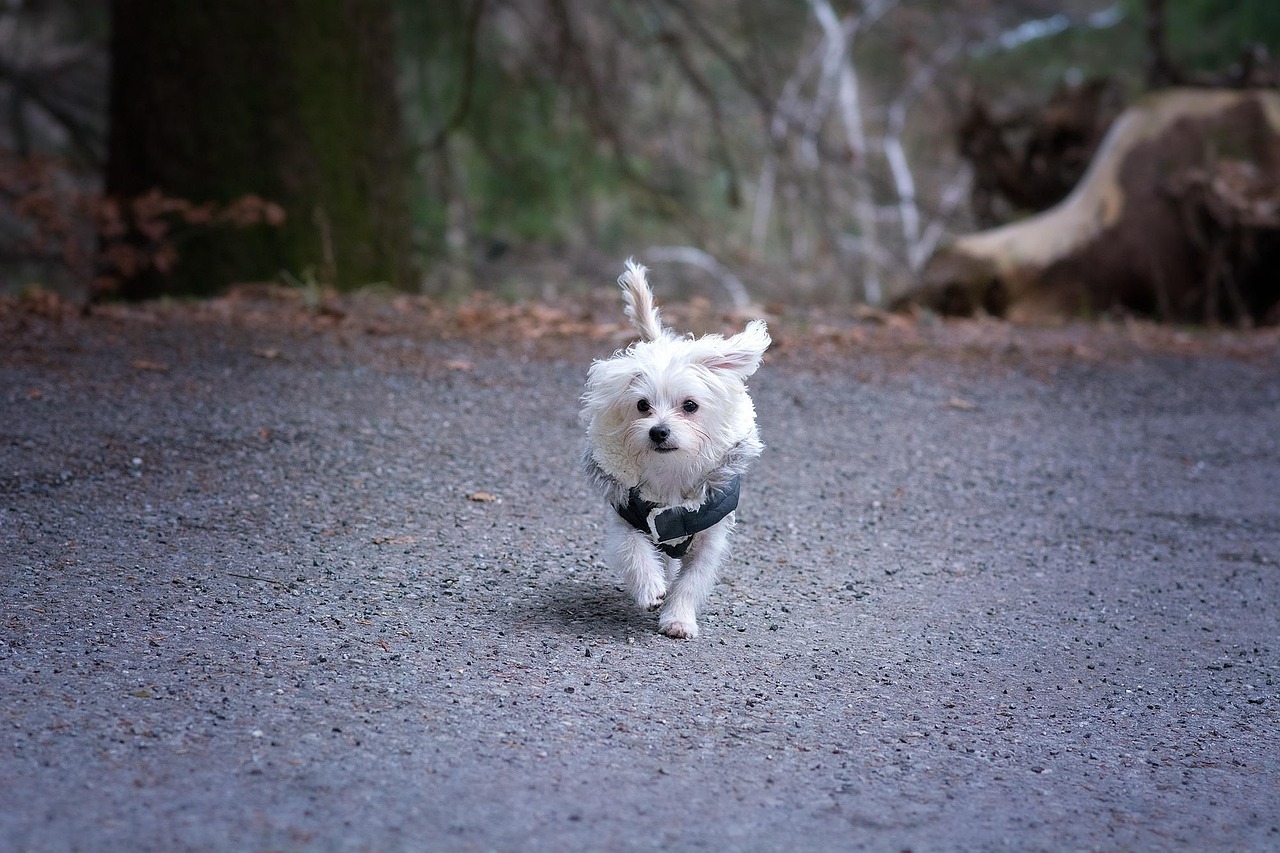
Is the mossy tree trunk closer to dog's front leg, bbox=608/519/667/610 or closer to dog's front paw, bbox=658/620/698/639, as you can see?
dog's front leg, bbox=608/519/667/610

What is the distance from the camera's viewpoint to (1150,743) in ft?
12.8

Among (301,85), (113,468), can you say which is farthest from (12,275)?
(113,468)

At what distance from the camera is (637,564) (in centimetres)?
448

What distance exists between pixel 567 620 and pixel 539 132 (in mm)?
10864

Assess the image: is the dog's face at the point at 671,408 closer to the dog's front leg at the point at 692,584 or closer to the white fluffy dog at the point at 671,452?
the white fluffy dog at the point at 671,452

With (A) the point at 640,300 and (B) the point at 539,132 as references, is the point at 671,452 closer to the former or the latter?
(A) the point at 640,300

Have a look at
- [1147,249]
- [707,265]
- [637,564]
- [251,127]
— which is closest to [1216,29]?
[1147,249]

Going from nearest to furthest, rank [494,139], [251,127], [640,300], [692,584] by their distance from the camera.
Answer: [692,584] < [640,300] < [251,127] < [494,139]

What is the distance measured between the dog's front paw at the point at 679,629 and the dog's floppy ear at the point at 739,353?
91 cm

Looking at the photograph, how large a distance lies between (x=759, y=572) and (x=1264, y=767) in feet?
6.77

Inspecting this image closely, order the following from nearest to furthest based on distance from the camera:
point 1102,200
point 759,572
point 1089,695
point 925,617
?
point 1089,695 → point 925,617 → point 759,572 → point 1102,200

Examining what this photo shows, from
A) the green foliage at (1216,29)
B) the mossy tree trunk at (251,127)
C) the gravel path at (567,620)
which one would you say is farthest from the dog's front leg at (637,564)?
the green foliage at (1216,29)

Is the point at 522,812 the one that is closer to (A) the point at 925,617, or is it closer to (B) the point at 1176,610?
(A) the point at 925,617

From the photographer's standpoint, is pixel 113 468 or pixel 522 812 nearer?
pixel 522 812
